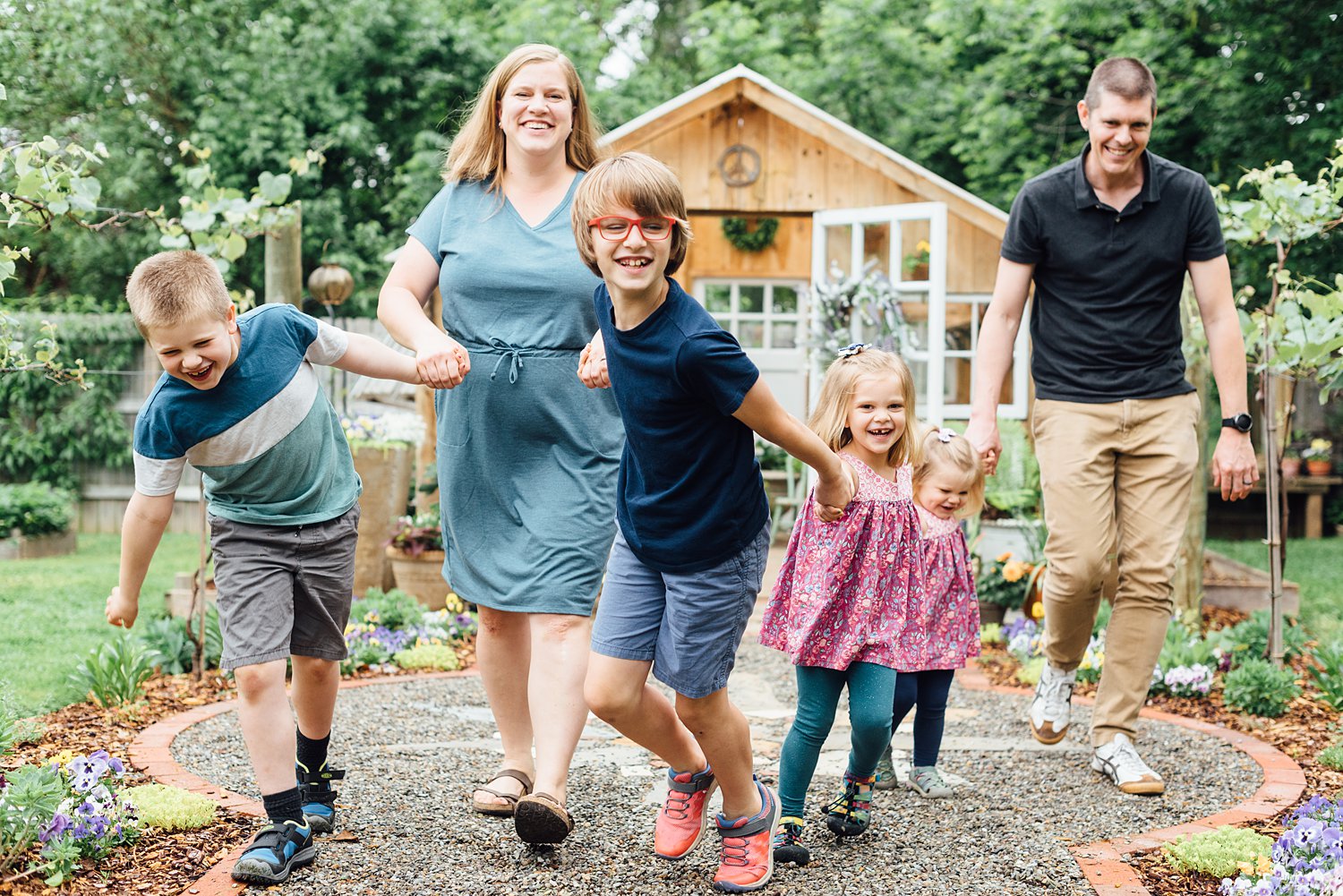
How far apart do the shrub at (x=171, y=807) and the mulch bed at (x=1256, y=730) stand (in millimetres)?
2090

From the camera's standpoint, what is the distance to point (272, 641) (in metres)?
2.59

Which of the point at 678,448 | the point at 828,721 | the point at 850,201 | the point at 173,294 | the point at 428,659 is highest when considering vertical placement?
the point at 850,201

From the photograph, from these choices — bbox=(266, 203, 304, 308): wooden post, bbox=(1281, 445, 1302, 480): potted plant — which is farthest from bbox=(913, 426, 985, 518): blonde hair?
bbox=(1281, 445, 1302, 480): potted plant

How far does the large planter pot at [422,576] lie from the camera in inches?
246

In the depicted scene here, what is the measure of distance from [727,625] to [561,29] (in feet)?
50.4

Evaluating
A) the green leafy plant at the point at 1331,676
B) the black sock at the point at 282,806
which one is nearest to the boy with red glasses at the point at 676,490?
the black sock at the point at 282,806

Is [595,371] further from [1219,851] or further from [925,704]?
[1219,851]

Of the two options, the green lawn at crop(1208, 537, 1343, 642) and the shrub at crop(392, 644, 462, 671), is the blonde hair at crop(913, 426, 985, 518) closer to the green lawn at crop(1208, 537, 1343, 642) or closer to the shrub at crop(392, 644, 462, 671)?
the shrub at crop(392, 644, 462, 671)

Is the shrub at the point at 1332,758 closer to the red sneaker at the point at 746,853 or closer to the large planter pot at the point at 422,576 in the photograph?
the red sneaker at the point at 746,853

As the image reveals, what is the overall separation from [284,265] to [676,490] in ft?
12.1

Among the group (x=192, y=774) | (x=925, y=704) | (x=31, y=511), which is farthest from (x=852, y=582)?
(x=31, y=511)

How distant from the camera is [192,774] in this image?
10.8 feet

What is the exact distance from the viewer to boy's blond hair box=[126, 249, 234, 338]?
240cm

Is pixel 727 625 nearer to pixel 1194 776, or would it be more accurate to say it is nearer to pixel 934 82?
pixel 1194 776
